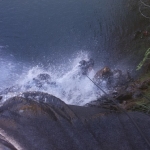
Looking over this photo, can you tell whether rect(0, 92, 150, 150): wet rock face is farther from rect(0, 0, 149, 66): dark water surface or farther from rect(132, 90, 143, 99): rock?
rect(0, 0, 149, 66): dark water surface

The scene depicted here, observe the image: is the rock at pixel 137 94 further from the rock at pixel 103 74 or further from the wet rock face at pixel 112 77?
the rock at pixel 103 74

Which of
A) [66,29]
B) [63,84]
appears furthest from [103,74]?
[66,29]

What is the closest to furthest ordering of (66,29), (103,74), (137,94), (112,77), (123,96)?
1. (137,94)
2. (123,96)
3. (112,77)
4. (103,74)
5. (66,29)

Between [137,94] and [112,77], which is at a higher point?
[112,77]

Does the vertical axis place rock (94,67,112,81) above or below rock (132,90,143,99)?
above

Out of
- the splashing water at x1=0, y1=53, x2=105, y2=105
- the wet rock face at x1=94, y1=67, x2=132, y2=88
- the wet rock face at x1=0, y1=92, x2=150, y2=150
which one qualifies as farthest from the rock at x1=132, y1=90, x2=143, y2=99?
the wet rock face at x1=0, y1=92, x2=150, y2=150

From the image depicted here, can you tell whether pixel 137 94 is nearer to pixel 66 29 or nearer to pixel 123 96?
pixel 123 96
